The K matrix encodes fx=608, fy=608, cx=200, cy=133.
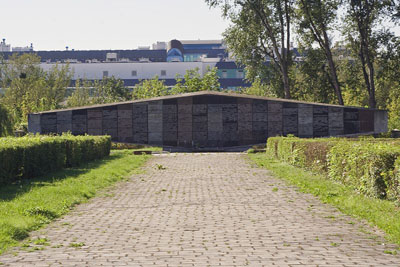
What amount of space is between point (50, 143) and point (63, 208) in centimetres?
878

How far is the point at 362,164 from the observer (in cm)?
1452

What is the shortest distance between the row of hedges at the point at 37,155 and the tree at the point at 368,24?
2707cm

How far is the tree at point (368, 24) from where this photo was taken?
4656 centimetres

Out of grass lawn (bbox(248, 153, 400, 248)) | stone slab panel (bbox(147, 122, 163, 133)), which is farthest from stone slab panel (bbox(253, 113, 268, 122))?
grass lawn (bbox(248, 153, 400, 248))

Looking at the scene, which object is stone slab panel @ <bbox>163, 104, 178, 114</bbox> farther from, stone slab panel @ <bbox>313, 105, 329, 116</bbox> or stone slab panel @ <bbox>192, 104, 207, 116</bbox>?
stone slab panel @ <bbox>313, 105, 329, 116</bbox>

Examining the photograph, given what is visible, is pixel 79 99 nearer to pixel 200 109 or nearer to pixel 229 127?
pixel 200 109

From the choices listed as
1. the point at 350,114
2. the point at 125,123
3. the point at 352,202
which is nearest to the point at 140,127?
the point at 125,123

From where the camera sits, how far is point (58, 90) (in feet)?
251

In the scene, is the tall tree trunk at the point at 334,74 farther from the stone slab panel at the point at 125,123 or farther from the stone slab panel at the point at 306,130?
the stone slab panel at the point at 125,123

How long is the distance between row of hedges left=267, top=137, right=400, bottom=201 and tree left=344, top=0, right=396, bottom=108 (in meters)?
27.4

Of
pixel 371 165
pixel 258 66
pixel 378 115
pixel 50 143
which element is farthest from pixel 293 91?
pixel 371 165

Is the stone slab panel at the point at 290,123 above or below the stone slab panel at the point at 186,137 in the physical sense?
above

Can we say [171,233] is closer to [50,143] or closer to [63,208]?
[63,208]

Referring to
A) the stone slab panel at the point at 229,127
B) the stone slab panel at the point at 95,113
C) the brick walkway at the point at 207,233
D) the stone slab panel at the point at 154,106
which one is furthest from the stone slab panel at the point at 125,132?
the brick walkway at the point at 207,233
